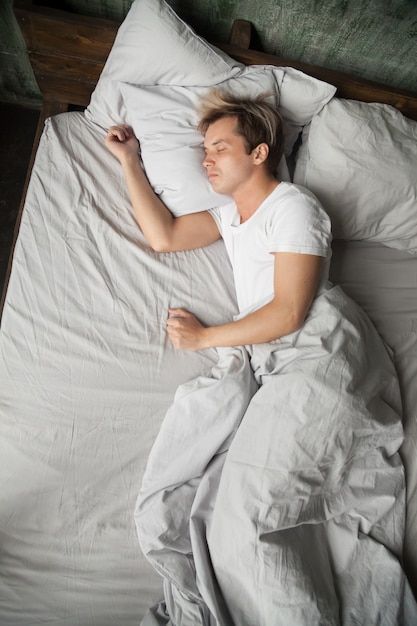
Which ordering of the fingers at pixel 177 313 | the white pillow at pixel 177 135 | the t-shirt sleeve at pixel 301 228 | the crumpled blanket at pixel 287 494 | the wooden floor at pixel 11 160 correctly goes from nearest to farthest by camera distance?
1. the crumpled blanket at pixel 287 494
2. the t-shirt sleeve at pixel 301 228
3. the fingers at pixel 177 313
4. the white pillow at pixel 177 135
5. the wooden floor at pixel 11 160

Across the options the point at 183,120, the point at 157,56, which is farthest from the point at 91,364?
the point at 157,56

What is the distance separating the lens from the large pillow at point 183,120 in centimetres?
118

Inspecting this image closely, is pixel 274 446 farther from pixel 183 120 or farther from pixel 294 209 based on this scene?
pixel 183 120

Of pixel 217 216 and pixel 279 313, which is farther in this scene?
pixel 217 216

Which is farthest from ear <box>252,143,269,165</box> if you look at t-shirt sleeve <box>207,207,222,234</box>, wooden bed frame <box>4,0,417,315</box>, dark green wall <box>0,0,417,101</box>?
dark green wall <box>0,0,417,101</box>

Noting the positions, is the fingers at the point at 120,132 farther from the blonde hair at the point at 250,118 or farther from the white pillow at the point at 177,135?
the blonde hair at the point at 250,118

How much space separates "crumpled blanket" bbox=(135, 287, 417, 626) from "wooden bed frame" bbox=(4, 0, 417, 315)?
77 cm

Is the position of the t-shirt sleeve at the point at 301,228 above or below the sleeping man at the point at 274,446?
above

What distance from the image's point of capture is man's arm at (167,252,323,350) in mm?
965

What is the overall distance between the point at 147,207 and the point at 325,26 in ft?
3.00

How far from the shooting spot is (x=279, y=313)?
0.97 meters

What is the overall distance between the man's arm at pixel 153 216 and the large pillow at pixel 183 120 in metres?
0.03

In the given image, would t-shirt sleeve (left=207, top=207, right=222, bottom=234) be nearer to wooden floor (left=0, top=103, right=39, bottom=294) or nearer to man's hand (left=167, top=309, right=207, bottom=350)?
man's hand (left=167, top=309, right=207, bottom=350)

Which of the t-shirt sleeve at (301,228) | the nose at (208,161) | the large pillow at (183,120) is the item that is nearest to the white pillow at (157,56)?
the large pillow at (183,120)
